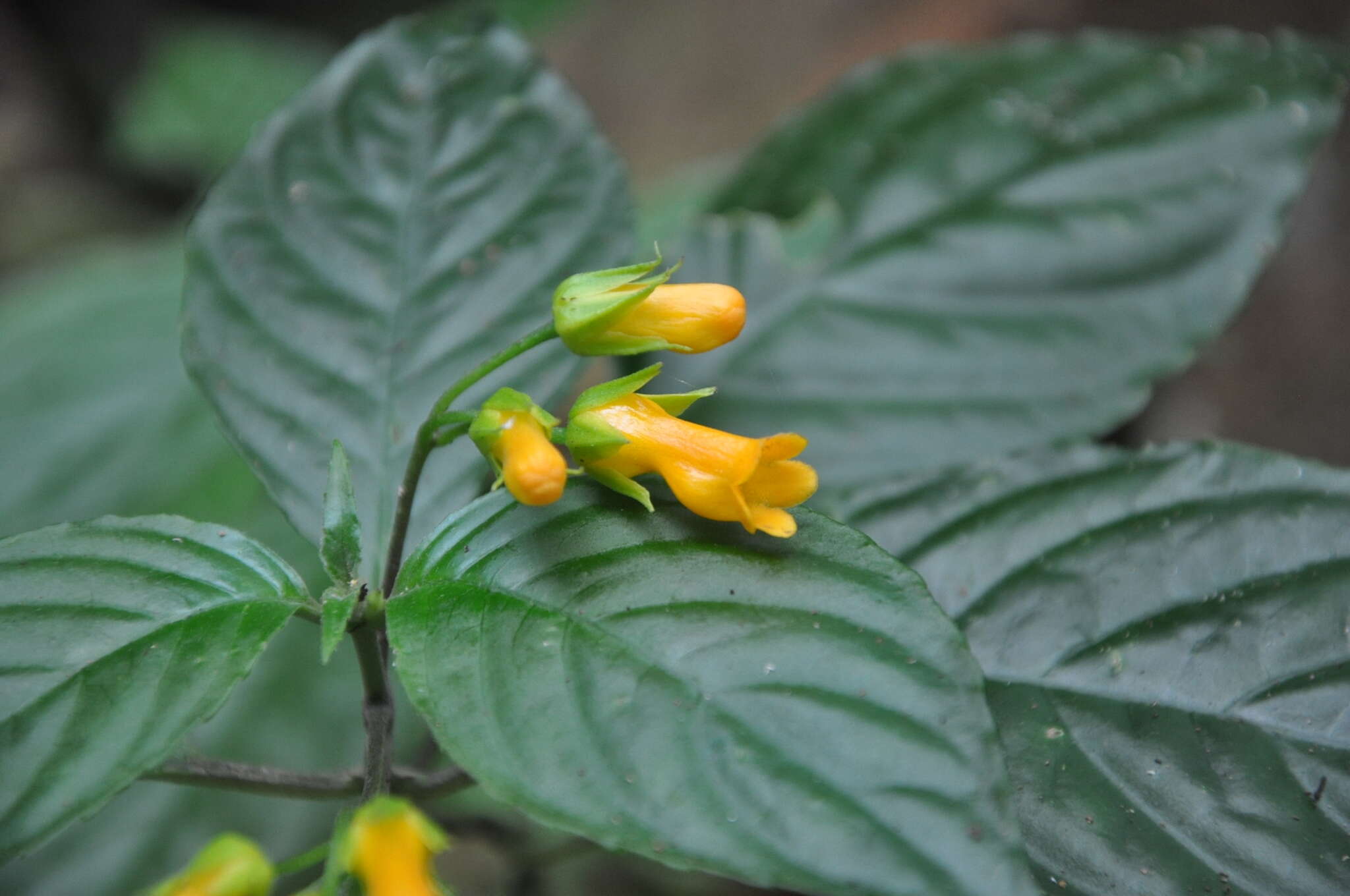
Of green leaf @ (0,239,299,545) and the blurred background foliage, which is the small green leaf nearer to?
the blurred background foliage

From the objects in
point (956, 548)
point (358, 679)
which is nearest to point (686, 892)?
point (358, 679)

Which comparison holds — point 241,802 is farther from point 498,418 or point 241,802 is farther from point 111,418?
point 111,418

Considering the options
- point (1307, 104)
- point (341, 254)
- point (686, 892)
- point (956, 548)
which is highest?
point (341, 254)

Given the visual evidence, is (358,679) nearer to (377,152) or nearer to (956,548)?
(377,152)

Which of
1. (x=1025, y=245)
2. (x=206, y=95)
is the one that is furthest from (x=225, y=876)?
(x=206, y=95)

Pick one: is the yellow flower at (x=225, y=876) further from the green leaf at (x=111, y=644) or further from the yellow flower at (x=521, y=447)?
the yellow flower at (x=521, y=447)

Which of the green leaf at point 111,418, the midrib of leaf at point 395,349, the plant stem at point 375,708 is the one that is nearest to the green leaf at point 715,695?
the plant stem at point 375,708

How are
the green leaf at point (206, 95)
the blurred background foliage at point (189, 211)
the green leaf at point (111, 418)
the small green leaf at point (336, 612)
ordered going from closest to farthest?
1. the small green leaf at point (336, 612)
2. the blurred background foliage at point (189, 211)
3. the green leaf at point (111, 418)
4. the green leaf at point (206, 95)
